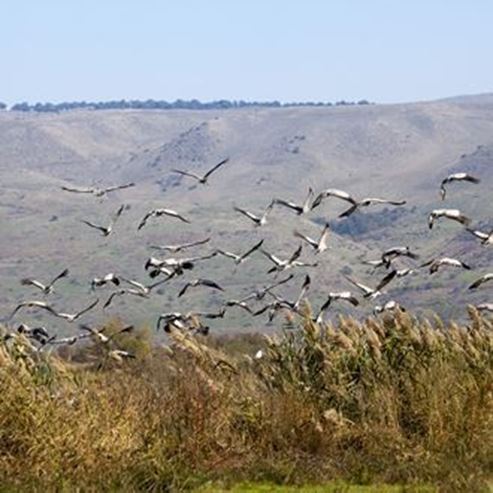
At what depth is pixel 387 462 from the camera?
1592 centimetres

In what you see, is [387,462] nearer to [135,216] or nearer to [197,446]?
[197,446]

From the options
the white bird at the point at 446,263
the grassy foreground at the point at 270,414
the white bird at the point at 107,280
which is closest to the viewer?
the grassy foreground at the point at 270,414

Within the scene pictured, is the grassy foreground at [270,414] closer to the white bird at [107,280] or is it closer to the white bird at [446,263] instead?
the white bird at [446,263]

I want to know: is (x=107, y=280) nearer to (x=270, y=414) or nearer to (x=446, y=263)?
(x=270, y=414)

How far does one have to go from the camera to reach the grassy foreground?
14.8 meters

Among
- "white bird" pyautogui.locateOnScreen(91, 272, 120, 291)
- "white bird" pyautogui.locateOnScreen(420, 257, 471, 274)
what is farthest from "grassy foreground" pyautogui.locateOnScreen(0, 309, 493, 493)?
"white bird" pyautogui.locateOnScreen(91, 272, 120, 291)

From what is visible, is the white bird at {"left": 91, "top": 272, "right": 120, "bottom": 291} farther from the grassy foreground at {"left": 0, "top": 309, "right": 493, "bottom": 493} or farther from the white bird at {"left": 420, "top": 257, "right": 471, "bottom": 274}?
the white bird at {"left": 420, "top": 257, "right": 471, "bottom": 274}

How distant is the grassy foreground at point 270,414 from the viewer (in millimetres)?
14812

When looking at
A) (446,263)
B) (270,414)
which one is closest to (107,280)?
(270,414)

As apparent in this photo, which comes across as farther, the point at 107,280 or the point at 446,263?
the point at 107,280

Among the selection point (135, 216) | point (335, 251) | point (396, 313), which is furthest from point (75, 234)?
point (396, 313)

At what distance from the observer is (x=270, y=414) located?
1681cm

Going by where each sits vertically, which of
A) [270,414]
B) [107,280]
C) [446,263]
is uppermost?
[446,263]

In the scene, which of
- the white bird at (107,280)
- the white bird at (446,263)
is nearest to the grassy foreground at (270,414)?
the white bird at (446,263)
